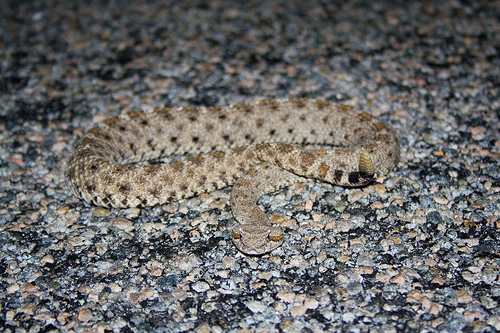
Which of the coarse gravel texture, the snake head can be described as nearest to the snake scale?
the snake head

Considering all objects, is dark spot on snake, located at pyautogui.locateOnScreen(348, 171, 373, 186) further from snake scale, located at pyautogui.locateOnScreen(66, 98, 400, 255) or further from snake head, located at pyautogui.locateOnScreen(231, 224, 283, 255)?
snake head, located at pyautogui.locateOnScreen(231, 224, 283, 255)

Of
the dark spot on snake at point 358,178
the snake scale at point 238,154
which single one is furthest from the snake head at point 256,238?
the dark spot on snake at point 358,178

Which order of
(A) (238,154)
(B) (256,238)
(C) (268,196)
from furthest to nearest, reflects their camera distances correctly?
(A) (238,154)
(C) (268,196)
(B) (256,238)

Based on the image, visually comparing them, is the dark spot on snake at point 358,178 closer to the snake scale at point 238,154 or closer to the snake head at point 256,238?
the snake scale at point 238,154

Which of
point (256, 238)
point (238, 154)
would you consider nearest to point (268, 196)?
point (238, 154)

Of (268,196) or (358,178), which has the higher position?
(358,178)

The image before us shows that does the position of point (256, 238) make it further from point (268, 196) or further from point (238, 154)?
point (238, 154)

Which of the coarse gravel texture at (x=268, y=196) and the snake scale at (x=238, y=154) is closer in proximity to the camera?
the coarse gravel texture at (x=268, y=196)
